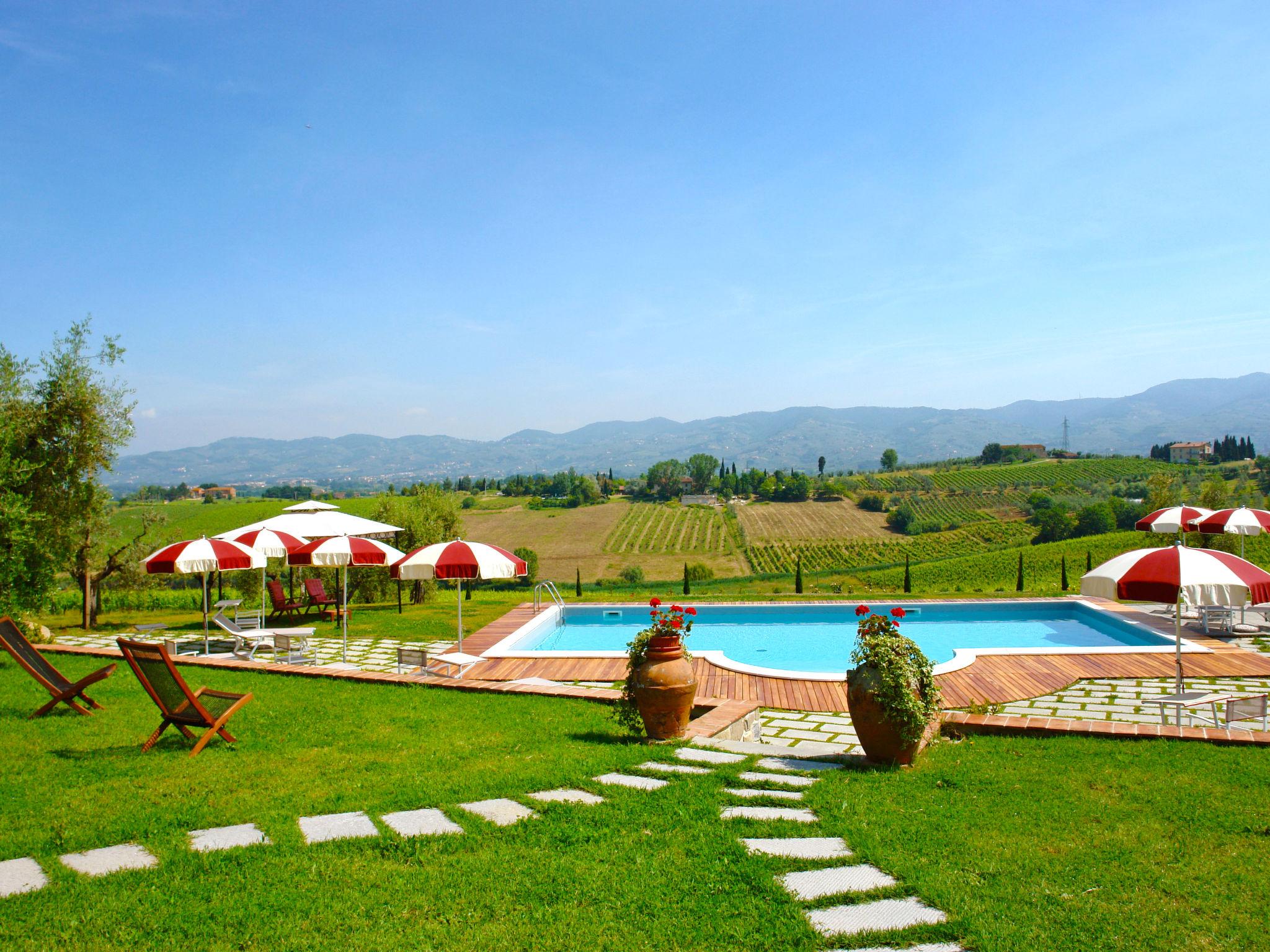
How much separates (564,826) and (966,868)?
1.96m

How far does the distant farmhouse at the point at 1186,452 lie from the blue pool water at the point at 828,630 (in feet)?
323

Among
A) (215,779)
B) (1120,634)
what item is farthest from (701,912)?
(1120,634)

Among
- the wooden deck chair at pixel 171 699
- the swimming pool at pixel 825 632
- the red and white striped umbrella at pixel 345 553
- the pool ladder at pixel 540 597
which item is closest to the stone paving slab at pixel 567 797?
the wooden deck chair at pixel 171 699

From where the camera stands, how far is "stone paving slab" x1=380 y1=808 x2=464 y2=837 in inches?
155

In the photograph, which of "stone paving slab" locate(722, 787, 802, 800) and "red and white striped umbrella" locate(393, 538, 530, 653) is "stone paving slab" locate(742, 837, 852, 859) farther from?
"red and white striped umbrella" locate(393, 538, 530, 653)

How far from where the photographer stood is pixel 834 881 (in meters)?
3.42

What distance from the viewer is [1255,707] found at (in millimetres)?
7035

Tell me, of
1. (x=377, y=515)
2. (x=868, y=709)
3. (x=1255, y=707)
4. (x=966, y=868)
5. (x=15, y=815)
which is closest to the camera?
(x=966, y=868)

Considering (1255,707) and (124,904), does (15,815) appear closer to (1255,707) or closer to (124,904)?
(124,904)

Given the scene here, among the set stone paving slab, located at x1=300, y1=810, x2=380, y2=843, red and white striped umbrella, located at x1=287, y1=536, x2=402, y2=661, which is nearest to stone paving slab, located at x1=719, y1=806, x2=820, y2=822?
stone paving slab, located at x1=300, y1=810, x2=380, y2=843

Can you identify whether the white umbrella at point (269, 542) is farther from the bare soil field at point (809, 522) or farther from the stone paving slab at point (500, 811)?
the bare soil field at point (809, 522)

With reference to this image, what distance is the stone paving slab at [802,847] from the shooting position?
3.71m

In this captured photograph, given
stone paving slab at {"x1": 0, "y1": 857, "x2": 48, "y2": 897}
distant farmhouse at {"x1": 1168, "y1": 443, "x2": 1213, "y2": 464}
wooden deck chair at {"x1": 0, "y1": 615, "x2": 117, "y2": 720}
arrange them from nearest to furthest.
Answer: stone paving slab at {"x1": 0, "y1": 857, "x2": 48, "y2": 897}
wooden deck chair at {"x1": 0, "y1": 615, "x2": 117, "y2": 720}
distant farmhouse at {"x1": 1168, "y1": 443, "x2": 1213, "y2": 464}

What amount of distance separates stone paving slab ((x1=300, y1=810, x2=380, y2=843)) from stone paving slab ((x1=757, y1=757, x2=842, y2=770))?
2.69 meters
